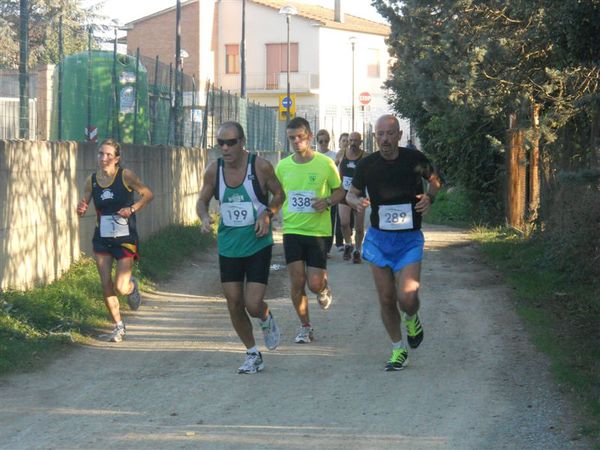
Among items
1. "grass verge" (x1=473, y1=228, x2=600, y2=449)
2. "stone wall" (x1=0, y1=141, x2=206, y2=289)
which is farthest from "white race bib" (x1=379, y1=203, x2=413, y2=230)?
"stone wall" (x1=0, y1=141, x2=206, y2=289)

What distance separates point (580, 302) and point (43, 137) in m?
6.23

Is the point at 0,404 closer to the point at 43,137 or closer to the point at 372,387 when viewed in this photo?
the point at 372,387

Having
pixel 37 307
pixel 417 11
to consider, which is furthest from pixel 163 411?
pixel 417 11

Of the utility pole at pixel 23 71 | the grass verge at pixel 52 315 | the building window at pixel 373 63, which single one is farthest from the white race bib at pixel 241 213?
the building window at pixel 373 63

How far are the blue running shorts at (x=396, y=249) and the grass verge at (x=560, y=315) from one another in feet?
4.72

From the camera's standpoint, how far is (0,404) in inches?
300

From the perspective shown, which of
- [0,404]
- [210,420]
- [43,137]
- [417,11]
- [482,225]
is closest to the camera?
[210,420]

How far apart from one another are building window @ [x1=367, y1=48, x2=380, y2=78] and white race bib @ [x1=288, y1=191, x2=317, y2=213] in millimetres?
57182

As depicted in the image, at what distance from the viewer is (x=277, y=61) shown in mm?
62656

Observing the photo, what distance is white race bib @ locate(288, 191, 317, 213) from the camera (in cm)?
1005

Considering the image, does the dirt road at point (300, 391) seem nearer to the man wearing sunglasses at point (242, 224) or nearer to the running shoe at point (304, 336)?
the running shoe at point (304, 336)

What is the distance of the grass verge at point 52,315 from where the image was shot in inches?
364

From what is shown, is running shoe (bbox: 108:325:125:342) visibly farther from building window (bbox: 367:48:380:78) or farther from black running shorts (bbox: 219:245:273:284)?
building window (bbox: 367:48:380:78)

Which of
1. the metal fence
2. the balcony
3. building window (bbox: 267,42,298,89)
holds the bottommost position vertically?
the metal fence
